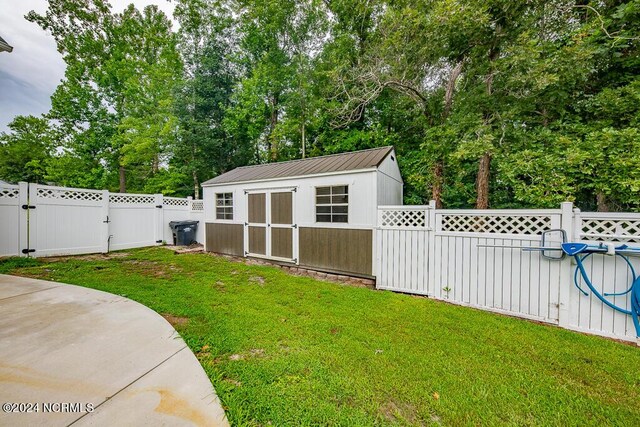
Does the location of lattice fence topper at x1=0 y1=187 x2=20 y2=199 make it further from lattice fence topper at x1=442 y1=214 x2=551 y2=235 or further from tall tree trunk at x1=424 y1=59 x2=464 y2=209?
tall tree trunk at x1=424 y1=59 x2=464 y2=209

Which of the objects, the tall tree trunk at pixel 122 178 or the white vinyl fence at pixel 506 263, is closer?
the white vinyl fence at pixel 506 263

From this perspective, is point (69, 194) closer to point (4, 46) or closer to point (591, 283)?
point (4, 46)

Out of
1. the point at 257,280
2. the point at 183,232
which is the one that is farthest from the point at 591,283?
the point at 183,232

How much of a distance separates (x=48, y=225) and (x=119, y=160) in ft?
26.7

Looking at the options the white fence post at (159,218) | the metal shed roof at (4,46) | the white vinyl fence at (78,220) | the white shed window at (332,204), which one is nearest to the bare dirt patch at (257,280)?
the white shed window at (332,204)

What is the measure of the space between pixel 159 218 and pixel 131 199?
3.44 ft

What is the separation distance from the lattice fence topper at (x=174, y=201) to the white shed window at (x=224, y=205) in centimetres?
241

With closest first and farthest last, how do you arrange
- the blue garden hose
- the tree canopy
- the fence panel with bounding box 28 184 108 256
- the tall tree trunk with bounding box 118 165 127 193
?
the blue garden hose
the tree canopy
the fence panel with bounding box 28 184 108 256
the tall tree trunk with bounding box 118 165 127 193

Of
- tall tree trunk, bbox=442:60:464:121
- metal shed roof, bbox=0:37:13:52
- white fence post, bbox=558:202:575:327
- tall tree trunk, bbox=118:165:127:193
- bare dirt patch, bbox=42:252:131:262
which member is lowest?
bare dirt patch, bbox=42:252:131:262

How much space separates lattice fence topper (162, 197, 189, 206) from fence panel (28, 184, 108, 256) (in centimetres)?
181

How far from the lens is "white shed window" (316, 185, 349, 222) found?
527cm

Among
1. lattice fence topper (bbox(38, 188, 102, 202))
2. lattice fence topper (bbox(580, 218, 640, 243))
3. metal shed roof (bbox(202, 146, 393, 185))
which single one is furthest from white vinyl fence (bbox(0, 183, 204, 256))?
lattice fence topper (bbox(580, 218, 640, 243))

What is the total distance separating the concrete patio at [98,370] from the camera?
144 centimetres

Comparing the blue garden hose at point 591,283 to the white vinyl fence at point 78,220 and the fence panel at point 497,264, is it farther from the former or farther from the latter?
the white vinyl fence at point 78,220
